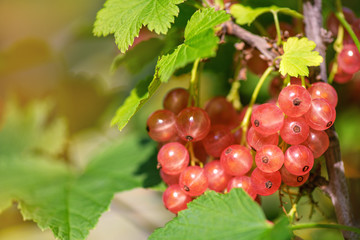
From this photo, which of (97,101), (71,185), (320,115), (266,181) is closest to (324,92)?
(320,115)

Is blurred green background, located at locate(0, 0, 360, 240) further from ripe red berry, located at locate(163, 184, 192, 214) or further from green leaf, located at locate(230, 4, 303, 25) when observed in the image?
ripe red berry, located at locate(163, 184, 192, 214)

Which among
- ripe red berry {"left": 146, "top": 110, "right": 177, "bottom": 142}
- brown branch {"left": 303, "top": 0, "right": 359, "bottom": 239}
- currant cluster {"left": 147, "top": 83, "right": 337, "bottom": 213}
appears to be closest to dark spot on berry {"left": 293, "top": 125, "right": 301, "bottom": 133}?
currant cluster {"left": 147, "top": 83, "right": 337, "bottom": 213}

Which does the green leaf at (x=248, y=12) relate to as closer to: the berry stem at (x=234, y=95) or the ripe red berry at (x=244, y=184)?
the berry stem at (x=234, y=95)

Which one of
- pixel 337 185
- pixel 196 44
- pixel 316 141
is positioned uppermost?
pixel 196 44

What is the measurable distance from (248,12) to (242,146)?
0.83 feet

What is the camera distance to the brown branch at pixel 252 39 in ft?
2.37

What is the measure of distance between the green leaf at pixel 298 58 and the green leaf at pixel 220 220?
198 mm

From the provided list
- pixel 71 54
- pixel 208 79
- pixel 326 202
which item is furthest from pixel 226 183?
pixel 71 54

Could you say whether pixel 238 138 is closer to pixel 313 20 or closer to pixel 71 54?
pixel 313 20

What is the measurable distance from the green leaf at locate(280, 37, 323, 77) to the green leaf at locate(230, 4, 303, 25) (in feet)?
0.35

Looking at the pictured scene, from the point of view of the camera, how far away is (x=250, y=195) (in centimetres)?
68

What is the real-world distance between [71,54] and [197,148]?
4.21 ft

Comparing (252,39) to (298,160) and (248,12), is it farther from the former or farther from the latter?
(298,160)

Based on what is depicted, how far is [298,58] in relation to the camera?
0.64 metres
